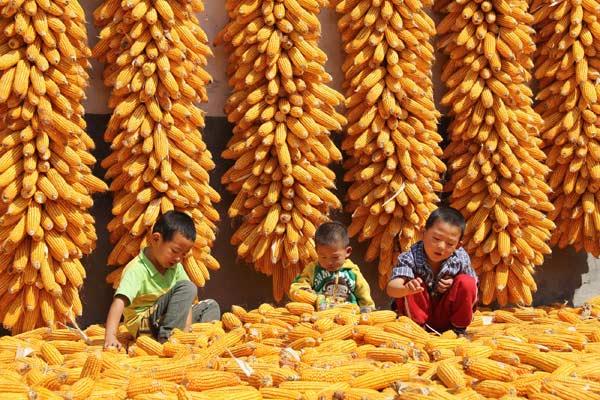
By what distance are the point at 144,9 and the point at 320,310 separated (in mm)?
2387

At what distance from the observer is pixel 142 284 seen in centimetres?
577

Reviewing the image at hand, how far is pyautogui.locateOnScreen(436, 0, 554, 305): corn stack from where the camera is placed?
741cm

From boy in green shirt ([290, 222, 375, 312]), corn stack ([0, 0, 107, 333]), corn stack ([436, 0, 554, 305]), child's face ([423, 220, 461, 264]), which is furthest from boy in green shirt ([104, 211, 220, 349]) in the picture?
corn stack ([436, 0, 554, 305])

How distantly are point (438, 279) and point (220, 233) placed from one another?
211 centimetres

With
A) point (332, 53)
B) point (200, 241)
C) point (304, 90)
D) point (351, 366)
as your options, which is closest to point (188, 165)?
point (200, 241)

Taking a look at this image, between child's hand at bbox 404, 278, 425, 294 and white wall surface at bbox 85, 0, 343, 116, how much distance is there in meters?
2.48

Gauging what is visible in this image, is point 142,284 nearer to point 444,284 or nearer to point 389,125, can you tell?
point 444,284

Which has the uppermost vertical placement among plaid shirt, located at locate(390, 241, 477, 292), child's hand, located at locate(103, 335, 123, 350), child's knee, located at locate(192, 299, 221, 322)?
plaid shirt, located at locate(390, 241, 477, 292)

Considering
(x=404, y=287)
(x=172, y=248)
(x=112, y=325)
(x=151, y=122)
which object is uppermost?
(x=151, y=122)

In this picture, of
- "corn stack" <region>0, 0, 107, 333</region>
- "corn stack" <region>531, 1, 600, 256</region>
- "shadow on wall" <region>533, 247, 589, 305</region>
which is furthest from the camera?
"shadow on wall" <region>533, 247, 589, 305</region>

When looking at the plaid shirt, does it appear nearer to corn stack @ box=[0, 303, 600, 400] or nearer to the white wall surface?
corn stack @ box=[0, 303, 600, 400]

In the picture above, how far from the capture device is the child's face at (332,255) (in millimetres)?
6172

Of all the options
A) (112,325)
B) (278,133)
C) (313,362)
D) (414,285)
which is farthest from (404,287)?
(278,133)

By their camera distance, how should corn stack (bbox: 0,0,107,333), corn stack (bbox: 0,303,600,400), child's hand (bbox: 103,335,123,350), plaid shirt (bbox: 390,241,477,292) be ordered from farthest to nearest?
corn stack (bbox: 0,0,107,333)
plaid shirt (bbox: 390,241,477,292)
child's hand (bbox: 103,335,123,350)
corn stack (bbox: 0,303,600,400)
